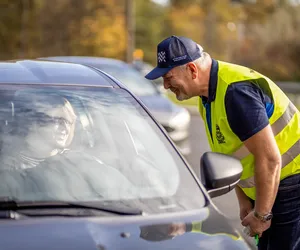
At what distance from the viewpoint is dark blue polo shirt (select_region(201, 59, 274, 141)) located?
148 inches

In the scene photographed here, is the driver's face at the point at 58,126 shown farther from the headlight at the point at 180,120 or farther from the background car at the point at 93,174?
the headlight at the point at 180,120

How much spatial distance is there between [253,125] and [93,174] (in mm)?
814

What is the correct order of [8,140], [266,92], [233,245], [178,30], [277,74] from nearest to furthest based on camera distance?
[233,245] < [8,140] < [266,92] < [277,74] < [178,30]

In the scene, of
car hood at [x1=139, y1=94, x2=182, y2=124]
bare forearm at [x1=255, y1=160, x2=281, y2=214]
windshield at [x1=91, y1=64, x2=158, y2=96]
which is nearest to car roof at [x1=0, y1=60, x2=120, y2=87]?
bare forearm at [x1=255, y1=160, x2=281, y2=214]

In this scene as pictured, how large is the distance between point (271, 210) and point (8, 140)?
1401mm

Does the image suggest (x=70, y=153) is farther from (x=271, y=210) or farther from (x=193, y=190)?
(x=271, y=210)

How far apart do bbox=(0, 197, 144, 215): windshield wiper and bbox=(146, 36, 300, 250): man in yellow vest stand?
840mm

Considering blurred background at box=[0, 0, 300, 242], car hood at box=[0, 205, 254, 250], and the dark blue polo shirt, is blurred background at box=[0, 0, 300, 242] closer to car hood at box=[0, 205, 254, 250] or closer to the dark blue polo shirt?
the dark blue polo shirt

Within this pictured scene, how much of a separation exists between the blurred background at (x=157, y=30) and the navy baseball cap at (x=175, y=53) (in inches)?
379

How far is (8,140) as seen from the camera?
368cm

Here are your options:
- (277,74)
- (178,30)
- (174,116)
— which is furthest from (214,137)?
(178,30)

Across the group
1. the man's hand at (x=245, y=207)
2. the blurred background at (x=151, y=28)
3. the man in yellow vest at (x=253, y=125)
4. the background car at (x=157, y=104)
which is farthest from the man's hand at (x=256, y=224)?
the blurred background at (x=151, y=28)

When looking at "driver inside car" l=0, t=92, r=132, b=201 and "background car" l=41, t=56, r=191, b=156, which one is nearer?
"driver inside car" l=0, t=92, r=132, b=201

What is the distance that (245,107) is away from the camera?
148 inches
